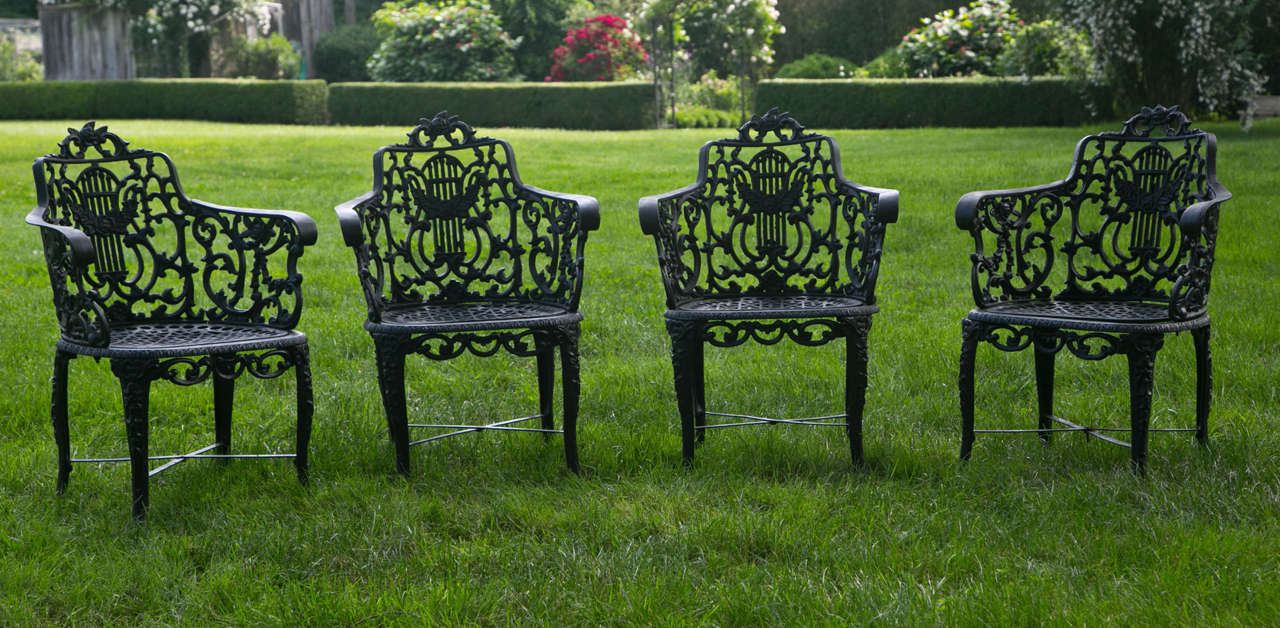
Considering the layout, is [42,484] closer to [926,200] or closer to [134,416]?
[134,416]

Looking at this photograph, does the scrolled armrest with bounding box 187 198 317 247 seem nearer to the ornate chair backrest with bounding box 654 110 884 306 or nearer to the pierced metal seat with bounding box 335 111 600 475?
the pierced metal seat with bounding box 335 111 600 475

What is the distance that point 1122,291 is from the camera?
395 cm

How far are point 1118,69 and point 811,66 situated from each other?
364 inches

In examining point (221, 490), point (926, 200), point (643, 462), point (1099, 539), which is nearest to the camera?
point (1099, 539)

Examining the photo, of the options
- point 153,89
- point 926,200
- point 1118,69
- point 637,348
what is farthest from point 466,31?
point 637,348

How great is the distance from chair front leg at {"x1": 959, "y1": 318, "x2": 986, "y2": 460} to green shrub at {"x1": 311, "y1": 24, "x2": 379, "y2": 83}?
3033cm

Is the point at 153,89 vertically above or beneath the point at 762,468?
above

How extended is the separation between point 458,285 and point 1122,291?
2.35m

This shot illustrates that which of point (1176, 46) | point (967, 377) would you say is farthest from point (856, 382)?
point (1176, 46)

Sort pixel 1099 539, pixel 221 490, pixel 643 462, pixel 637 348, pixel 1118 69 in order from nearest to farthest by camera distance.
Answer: pixel 1099 539
pixel 221 490
pixel 643 462
pixel 637 348
pixel 1118 69

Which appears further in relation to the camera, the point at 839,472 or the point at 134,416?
the point at 839,472

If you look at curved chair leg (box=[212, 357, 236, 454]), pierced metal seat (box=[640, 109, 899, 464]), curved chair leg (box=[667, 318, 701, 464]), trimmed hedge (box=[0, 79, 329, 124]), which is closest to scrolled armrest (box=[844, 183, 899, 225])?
pierced metal seat (box=[640, 109, 899, 464])

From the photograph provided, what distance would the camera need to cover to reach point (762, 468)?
3.70 meters

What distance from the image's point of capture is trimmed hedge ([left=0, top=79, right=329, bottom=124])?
22.3m
